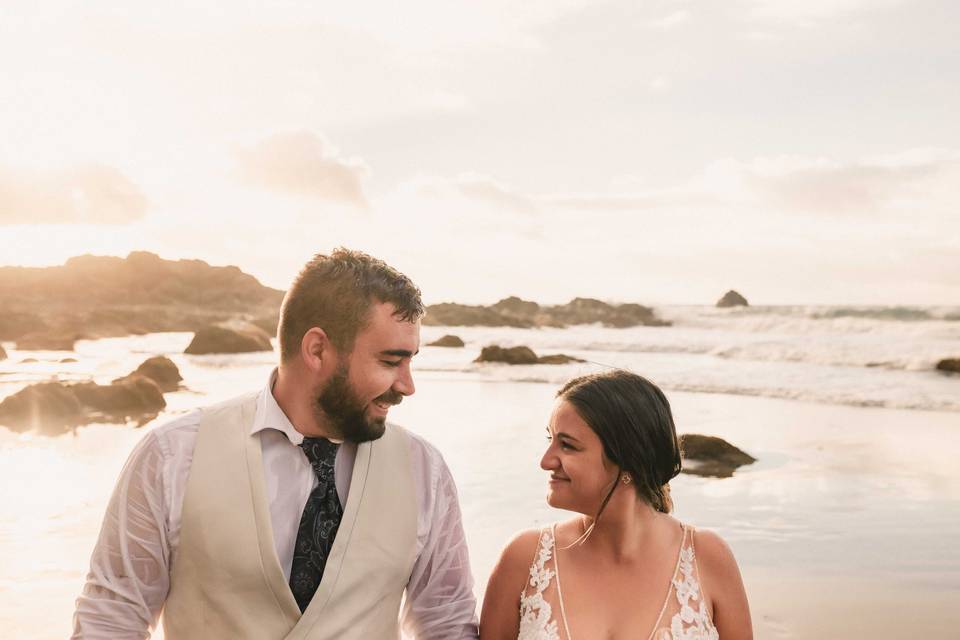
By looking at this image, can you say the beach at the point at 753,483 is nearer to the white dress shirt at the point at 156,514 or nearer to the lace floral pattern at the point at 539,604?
the white dress shirt at the point at 156,514

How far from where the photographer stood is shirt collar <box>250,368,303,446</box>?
2812 millimetres

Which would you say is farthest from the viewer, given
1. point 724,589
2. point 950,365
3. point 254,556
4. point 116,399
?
point 950,365

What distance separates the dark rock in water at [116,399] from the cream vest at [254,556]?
9.85 meters

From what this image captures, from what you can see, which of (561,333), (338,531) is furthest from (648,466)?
(561,333)

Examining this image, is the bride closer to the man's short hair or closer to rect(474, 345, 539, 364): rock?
the man's short hair

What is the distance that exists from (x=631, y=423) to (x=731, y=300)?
46594 millimetres

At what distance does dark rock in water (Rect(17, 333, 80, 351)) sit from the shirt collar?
78.7ft

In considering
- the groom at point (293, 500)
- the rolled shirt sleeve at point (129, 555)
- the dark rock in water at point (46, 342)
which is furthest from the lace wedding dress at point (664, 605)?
the dark rock in water at point (46, 342)

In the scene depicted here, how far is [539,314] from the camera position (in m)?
45.0

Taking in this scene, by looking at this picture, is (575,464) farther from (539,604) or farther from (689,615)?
(689,615)

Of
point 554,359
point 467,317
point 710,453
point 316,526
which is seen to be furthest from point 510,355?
point 467,317

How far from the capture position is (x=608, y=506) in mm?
3248

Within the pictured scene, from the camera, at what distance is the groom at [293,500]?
2.68m

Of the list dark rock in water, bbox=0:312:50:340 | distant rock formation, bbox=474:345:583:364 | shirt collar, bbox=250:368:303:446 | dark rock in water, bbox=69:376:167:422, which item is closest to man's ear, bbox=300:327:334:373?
shirt collar, bbox=250:368:303:446
